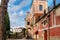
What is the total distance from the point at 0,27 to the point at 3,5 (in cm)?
72

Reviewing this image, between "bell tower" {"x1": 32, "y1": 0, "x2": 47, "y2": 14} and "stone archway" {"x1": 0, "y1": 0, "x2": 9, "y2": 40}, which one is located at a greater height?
"bell tower" {"x1": 32, "y1": 0, "x2": 47, "y2": 14}

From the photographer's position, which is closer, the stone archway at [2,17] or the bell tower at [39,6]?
the stone archway at [2,17]

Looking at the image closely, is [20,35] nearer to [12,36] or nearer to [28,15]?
[12,36]

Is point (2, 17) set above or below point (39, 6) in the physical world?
below

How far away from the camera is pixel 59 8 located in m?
12.1

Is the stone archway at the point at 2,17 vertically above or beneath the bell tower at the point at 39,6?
beneath

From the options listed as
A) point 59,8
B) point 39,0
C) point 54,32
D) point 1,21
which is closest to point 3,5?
point 1,21

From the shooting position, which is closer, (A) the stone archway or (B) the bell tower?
(A) the stone archway

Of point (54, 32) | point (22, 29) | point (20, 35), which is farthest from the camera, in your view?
point (22, 29)

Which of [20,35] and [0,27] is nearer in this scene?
[0,27]

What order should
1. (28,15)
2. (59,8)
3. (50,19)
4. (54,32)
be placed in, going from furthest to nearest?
(28,15)
(50,19)
(54,32)
(59,8)

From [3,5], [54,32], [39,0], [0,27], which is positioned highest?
[39,0]

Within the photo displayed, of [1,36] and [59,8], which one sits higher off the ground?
[59,8]

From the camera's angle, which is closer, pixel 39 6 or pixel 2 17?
pixel 2 17
